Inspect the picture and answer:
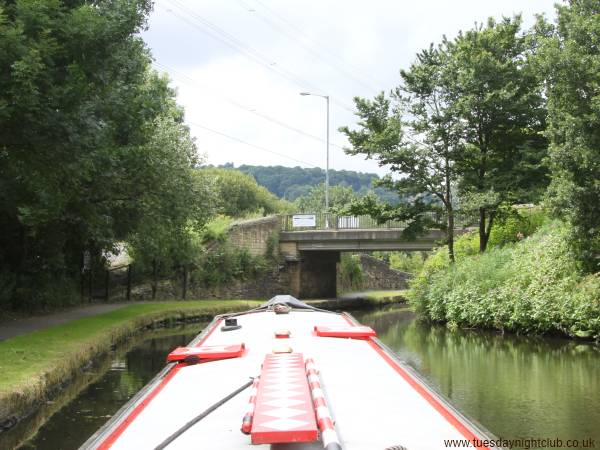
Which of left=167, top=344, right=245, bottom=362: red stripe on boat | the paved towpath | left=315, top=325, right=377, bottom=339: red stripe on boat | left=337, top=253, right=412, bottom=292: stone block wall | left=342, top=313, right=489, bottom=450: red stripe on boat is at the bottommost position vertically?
the paved towpath

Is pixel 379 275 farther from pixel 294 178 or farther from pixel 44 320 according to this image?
pixel 294 178

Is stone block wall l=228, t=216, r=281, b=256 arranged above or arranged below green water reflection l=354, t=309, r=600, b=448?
above

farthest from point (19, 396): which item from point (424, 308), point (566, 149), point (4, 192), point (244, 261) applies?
point (244, 261)

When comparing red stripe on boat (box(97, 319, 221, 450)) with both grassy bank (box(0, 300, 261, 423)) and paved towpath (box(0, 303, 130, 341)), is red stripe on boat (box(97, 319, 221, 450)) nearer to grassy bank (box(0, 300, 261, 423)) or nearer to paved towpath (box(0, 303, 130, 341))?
grassy bank (box(0, 300, 261, 423))

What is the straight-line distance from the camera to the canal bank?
793 centimetres

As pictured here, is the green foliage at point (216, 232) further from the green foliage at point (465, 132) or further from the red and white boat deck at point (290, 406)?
the red and white boat deck at point (290, 406)

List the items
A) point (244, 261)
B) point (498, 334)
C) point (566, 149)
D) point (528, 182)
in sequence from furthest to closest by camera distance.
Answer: point (244, 261)
point (528, 182)
point (498, 334)
point (566, 149)

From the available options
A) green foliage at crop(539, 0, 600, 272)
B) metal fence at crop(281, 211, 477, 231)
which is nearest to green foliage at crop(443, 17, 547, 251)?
green foliage at crop(539, 0, 600, 272)

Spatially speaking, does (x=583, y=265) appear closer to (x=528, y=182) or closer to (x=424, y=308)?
(x=528, y=182)

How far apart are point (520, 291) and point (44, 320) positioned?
11739 mm

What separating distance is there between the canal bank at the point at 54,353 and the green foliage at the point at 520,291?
8545mm

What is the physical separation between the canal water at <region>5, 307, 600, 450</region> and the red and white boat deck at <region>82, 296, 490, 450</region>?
939 millimetres

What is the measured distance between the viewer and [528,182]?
65.0 feet

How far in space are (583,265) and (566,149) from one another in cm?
279
